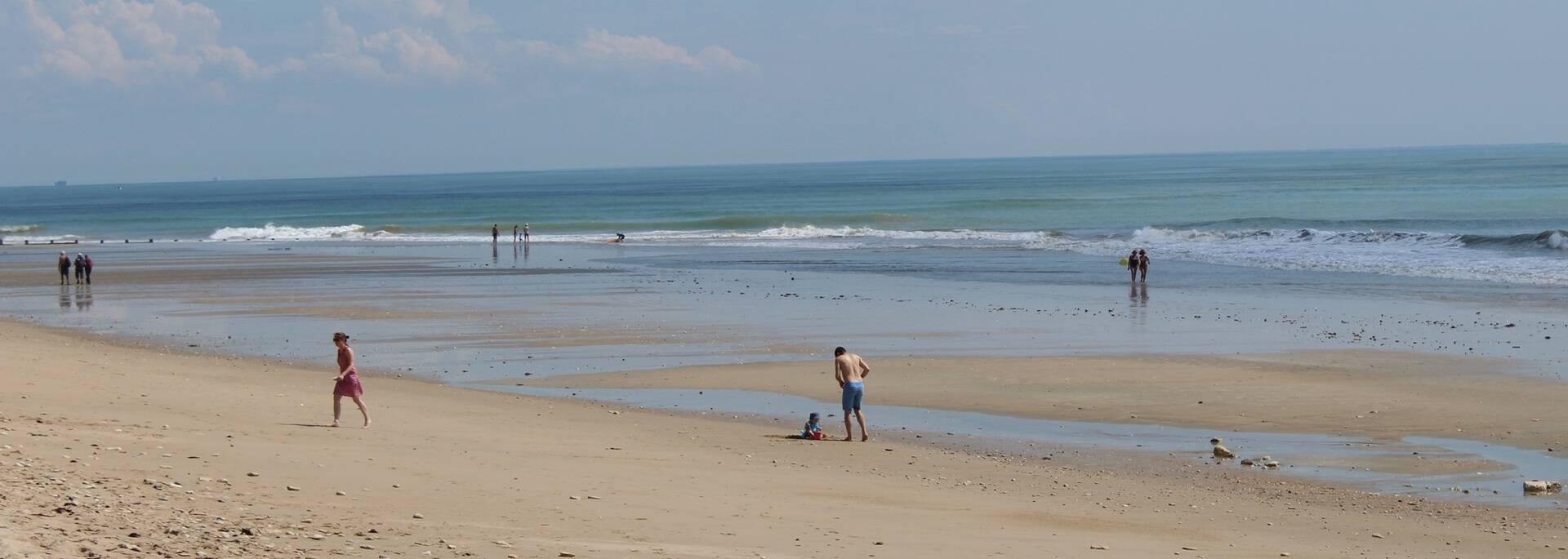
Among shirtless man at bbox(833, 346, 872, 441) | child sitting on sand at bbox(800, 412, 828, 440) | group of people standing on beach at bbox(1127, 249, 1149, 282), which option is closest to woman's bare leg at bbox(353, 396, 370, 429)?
child sitting on sand at bbox(800, 412, 828, 440)

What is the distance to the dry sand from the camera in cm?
847

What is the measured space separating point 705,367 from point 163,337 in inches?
417

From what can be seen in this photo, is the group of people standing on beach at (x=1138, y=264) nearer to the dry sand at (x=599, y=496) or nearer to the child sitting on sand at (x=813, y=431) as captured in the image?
the dry sand at (x=599, y=496)

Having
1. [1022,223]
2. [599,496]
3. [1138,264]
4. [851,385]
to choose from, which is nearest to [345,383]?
[599,496]

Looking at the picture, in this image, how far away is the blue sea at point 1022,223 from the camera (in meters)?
42.7

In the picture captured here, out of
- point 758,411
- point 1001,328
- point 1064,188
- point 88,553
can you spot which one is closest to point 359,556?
point 88,553

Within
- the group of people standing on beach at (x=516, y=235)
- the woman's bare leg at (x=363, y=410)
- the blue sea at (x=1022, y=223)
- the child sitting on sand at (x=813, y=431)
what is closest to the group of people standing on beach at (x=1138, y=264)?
the blue sea at (x=1022, y=223)

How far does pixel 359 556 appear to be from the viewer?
25.7 ft

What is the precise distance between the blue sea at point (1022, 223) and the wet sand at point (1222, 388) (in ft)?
53.6

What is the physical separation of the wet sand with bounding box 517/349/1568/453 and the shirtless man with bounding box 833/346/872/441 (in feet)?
7.39

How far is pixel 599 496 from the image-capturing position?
34.5 ft

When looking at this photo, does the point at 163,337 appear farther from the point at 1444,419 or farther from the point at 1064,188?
the point at 1064,188

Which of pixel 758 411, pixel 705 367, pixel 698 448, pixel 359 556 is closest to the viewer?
pixel 359 556

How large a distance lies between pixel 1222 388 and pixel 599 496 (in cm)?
984
